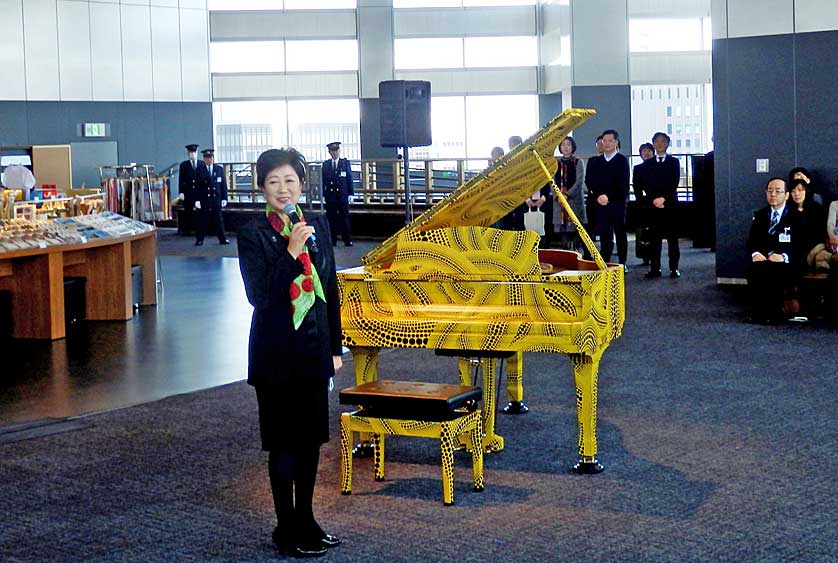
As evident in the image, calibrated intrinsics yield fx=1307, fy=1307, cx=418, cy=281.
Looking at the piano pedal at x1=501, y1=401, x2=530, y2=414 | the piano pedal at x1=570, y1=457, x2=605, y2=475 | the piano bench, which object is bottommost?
the piano pedal at x1=570, y1=457, x2=605, y2=475

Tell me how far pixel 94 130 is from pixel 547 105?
988cm

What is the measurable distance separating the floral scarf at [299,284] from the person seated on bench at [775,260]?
6.11 m

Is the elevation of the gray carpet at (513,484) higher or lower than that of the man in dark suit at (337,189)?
lower

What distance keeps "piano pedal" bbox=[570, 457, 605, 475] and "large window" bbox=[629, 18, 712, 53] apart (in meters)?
20.7

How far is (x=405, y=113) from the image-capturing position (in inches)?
505

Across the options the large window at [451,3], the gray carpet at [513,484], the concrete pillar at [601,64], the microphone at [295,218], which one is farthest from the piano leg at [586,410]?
the large window at [451,3]

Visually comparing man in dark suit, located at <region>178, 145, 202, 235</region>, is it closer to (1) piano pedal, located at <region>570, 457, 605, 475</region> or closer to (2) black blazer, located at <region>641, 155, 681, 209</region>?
(2) black blazer, located at <region>641, 155, 681, 209</region>

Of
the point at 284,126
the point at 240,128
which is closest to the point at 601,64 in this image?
the point at 284,126

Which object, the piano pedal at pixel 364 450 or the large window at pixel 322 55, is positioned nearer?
the piano pedal at pixel 364 450

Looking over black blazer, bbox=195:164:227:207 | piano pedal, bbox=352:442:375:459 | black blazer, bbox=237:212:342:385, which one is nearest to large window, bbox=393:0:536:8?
black blazer, bbox=195:164:227:207

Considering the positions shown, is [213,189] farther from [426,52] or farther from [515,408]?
[515,408]

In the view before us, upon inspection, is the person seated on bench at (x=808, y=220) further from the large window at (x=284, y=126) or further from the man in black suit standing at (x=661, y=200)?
the large window at (x=284, y=126)

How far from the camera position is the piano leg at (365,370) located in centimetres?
579

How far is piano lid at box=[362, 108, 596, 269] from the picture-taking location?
5324 mm
